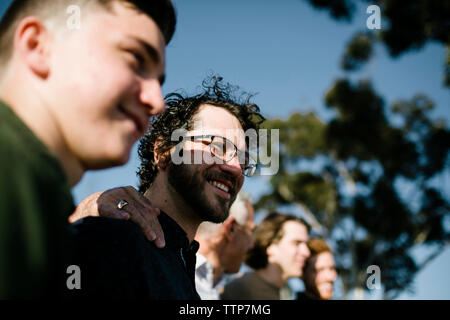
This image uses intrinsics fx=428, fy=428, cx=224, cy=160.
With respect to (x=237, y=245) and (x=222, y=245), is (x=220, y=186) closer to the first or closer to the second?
(x=222, y=245)

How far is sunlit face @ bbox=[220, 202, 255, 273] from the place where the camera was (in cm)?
451

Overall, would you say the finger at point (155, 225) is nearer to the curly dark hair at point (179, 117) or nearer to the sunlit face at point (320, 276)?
the curly dark hair at point (179, 117)

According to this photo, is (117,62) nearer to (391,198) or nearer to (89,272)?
(89,272)

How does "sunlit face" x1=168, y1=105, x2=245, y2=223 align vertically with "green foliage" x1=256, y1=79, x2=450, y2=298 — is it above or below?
below

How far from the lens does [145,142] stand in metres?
2.91

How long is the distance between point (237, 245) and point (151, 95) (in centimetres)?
366

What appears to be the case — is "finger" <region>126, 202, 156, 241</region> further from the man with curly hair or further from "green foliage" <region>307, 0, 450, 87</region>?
"green foliage" <region>307, 0, 450, 87</region>

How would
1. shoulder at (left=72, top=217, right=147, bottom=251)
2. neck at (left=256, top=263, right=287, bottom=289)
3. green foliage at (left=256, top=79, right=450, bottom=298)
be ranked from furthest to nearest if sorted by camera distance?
green foliage at (left=256, top=79, right=450, bottom=298) < neck at (left=256, top=263, right=287, bottom=289) < shoulder at (left=72, top=217, right=147, bottom=251)

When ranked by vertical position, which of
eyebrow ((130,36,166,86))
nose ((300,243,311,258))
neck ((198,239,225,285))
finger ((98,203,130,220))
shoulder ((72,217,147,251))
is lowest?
shoulder ((72,217,147,251))

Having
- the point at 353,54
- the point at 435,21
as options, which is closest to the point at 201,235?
the point at 435,21

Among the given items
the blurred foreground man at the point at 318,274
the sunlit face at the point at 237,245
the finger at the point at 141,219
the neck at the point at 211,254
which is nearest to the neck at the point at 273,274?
the sunlit face at the point at 237,245

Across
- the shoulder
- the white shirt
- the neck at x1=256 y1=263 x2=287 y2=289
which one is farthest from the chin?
the neck at x1=256 y1=263 x2=287 y2=289

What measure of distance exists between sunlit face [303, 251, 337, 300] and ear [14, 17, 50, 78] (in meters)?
5.13

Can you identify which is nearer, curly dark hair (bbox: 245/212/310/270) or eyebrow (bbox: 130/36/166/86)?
eyebrow (bbox: 130/36/166/86)
